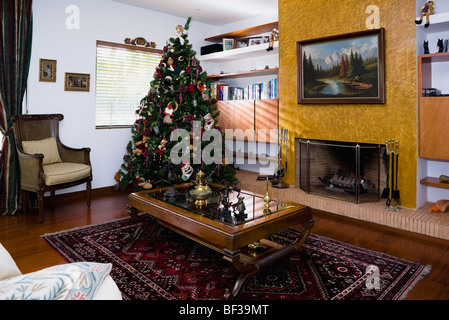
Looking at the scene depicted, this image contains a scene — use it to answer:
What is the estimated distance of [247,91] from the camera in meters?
5.37

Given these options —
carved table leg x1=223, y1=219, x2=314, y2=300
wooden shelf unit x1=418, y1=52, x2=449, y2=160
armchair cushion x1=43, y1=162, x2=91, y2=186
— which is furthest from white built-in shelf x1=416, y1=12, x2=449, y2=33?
armchair cushion x1=43, y1=162, x2=91, y2=186

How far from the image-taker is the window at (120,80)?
16.1 ft

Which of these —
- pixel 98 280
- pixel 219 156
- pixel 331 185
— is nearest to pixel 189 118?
pixel 219 156

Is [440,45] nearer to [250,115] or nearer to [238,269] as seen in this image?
[250,115]

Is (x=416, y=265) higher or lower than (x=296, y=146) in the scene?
lower

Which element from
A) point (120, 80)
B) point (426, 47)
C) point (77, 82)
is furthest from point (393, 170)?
point (77, 82)

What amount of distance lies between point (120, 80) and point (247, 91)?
199 cm

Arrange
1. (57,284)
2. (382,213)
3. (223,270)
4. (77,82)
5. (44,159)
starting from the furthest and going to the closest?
(77,82), (44,159), (382,213), (223,270), (57,284)

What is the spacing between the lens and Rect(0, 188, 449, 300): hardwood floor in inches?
96.2

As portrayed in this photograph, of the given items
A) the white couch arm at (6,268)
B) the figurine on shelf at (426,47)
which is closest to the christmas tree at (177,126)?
the figurine on shelf at (426,47)

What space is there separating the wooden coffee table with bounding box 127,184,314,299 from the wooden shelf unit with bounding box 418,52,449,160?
64.6 inches

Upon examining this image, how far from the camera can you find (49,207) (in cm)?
423

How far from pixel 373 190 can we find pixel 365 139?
623 millimetres
